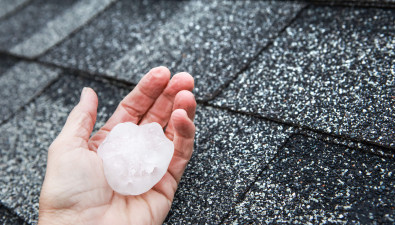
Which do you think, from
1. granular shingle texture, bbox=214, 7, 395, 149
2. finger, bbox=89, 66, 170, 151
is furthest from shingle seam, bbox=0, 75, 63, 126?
granular shingle texture, bbox=214, 7, 395, 149

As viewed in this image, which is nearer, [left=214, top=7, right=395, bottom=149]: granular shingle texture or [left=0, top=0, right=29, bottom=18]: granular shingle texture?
[left=214, top=7, right=395, bottom=149]: granular shingle texture

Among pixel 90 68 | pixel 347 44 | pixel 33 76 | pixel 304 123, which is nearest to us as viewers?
pixel 304 123

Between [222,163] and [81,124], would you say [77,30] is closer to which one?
[81,124]

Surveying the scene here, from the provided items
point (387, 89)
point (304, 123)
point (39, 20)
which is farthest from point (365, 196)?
point (39, 20)

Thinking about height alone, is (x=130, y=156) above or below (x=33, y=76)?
above

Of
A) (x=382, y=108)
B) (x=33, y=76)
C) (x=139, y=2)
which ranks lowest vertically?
(x=33, y=76)

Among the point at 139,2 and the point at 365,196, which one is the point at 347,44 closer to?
the point at 365,196

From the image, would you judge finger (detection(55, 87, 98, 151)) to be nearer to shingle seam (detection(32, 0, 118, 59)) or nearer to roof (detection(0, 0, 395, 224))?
roof (detection(0, 0, 395, 224))
